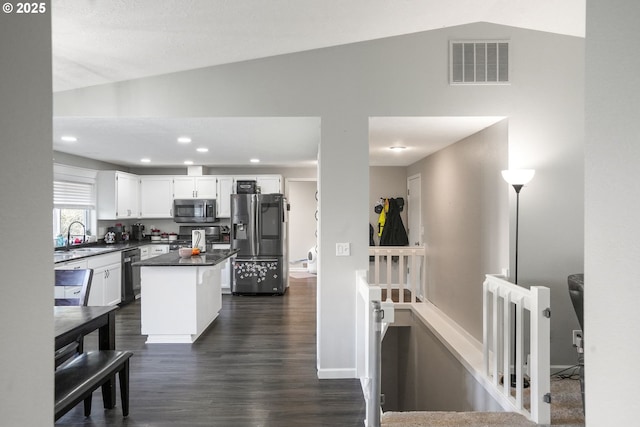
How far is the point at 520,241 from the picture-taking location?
316 cm

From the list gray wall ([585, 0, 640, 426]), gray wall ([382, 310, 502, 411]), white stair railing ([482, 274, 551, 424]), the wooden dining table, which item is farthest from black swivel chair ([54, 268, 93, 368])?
gray wall ([382, 310, 502, 411])

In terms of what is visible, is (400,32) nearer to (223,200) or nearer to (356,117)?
(356,117)

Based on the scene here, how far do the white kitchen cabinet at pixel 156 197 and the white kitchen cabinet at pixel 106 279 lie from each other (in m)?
1.45

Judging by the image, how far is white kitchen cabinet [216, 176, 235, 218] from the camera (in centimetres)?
668

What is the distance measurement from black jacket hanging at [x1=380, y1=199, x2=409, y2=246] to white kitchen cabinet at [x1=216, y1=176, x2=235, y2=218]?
295cm

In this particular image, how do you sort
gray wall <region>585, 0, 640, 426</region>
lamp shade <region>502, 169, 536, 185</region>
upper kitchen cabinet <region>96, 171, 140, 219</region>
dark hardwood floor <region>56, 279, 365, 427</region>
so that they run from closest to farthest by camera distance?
1. gray wall <region>585, 0, 640, 426</region>
2. dark hardwood floor <region>56, 279, 365, 427</region>
3. lamp shade <region>502, 169, 536, 185</region>
4. upper kitchen cabinet <region>96, 171, 140, 219</region>

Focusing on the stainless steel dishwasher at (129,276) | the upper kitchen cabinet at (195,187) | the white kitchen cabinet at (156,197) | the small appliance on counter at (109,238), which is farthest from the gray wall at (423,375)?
the small appliance on counter at (109,238)

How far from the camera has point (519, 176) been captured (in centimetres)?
290

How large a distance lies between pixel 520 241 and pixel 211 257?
3.46 meters

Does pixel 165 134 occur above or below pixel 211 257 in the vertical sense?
above

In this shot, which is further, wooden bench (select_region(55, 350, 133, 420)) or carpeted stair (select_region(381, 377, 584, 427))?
carpeted stair (select_region(381, 377, 584, 427))

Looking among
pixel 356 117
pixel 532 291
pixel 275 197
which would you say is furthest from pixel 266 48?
pixel 275 197

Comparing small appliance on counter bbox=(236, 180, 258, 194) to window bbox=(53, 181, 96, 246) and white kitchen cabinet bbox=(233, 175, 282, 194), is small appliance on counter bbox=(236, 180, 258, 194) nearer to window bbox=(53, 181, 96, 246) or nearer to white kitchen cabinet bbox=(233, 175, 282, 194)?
white kitchen cabinet bbox=(233, 175, 282, 194)

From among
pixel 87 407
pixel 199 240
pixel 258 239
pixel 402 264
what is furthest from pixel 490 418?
pixel 258 239
